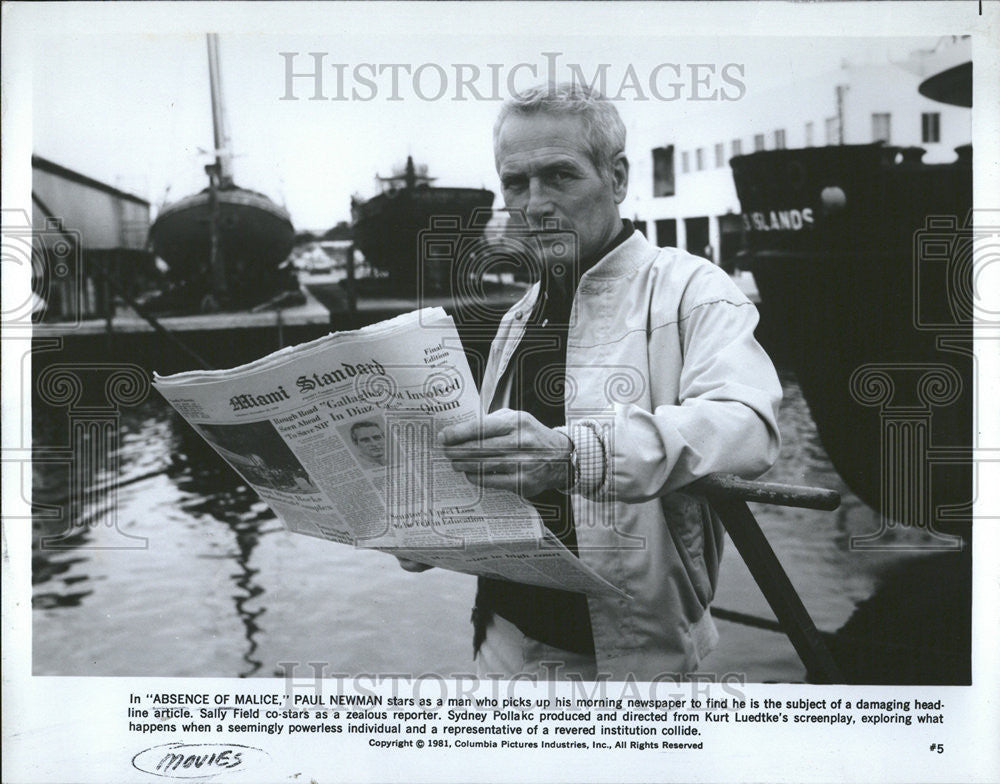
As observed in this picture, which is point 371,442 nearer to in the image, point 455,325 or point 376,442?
point 376,442

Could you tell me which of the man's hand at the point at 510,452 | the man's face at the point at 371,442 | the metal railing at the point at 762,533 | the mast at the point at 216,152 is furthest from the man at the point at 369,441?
the mast at the point at 216,152

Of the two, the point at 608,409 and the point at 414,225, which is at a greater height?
the point at 414,225

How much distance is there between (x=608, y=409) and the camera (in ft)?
5.61

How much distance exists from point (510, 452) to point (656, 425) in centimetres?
23

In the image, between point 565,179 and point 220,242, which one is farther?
point 220,242

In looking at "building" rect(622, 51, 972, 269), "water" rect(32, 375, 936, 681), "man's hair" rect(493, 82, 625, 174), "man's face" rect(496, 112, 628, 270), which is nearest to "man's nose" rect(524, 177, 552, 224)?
"man's face" rect(496, 112, 628, 270)

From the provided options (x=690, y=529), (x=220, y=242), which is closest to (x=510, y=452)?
(x=690, y=529)

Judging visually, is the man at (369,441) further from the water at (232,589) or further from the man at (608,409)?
the water at (232,589)

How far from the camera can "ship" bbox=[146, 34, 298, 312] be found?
2045mm

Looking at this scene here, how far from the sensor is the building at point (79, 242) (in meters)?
2.06

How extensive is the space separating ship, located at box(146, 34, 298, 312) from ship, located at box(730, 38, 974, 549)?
3.24 ft

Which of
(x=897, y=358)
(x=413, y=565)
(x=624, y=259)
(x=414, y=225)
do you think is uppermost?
(x=414, y=225)

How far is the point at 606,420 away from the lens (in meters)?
1.54

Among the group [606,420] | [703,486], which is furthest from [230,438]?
[703,486]
